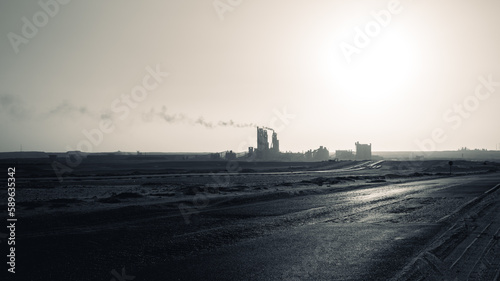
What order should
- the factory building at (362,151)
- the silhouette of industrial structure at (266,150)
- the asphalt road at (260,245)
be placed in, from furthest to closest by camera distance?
1. the factory building at (362,151)
2. the silhouette of industrial structure at (266,150)
3. the asphalt road at (260,245)

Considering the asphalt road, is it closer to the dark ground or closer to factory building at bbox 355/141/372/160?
the dark ground

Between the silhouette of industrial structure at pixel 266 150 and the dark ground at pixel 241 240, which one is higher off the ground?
the silhouette of industrial structure at pixel 266 150

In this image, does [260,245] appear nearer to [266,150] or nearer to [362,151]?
[266,150]

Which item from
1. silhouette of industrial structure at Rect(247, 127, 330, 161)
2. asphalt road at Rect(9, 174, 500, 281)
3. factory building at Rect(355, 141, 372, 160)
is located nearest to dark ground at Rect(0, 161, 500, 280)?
asphalt road at Rect(9, 174, 500, 281)

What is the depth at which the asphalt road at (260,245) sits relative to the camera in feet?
30.8

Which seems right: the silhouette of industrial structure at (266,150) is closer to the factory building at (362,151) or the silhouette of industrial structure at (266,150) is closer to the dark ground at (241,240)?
the factory building at (362,151)

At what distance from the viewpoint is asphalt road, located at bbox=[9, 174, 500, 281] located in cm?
940

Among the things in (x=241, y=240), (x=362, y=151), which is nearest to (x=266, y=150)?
(x=362, y=151)

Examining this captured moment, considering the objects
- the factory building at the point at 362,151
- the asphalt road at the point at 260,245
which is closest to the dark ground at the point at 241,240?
the asphalt road at the point at 260,245

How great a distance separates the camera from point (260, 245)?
12.6m

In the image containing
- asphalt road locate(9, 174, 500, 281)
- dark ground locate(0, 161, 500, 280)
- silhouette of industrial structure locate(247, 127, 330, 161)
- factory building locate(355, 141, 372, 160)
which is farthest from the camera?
factory building locate(355, 141, 372, 160)

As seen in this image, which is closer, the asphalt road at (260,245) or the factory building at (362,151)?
the asphalt road at (260,245)

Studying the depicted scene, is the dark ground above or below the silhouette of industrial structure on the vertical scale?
below

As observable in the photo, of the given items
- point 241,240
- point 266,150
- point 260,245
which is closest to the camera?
point 260,245
